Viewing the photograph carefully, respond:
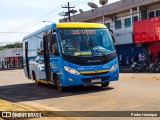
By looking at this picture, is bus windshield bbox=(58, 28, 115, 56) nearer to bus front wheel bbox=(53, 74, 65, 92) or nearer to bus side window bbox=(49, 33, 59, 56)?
bus side window bbox=(49, 33, 59, 56)

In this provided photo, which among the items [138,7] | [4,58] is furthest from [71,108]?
[4,58]

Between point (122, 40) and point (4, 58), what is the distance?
61.7 meters

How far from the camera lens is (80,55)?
48.6 feet

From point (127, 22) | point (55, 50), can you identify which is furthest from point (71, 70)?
point (127, 22)

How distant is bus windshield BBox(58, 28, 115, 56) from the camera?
14961mm

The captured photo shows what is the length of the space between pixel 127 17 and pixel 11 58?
56419 mm

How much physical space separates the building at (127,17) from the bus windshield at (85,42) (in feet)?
68.4

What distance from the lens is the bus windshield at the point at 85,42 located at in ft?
49.1

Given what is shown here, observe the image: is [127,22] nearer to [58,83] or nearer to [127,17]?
[127,17]

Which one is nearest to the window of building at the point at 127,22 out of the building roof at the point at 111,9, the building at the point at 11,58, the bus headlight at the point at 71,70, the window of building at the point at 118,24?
the building roof at the point at 111,9

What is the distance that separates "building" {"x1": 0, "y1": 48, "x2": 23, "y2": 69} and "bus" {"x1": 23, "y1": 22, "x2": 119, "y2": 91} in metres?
71.7

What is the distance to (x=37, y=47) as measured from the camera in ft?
62.3

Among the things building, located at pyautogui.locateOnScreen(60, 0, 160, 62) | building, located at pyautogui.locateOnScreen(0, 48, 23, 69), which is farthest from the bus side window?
building, located at pyautogui.locateOnScreen(0, 48, 23, 69)

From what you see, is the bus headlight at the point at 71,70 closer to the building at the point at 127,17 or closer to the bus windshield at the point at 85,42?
the bus windshield at the point at 85,42
